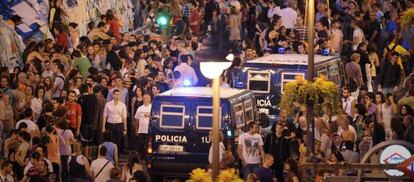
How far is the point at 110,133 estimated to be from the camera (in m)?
33.7

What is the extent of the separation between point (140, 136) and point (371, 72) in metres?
9.52

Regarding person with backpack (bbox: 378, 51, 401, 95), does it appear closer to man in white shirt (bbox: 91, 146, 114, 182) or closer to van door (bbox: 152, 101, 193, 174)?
van door (bbox: 152, 101, 193, 174)

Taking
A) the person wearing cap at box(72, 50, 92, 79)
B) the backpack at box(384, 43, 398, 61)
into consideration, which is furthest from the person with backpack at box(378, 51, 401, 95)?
the person wearing cap at box(72, 50, 92, 79)

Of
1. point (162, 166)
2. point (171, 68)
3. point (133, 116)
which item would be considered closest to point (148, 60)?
point (171, 68)

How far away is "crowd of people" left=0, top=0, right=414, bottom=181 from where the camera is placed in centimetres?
3219

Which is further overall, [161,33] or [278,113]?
[161,33]

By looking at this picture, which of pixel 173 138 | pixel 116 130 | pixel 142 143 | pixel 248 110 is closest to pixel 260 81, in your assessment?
pixel 248 110

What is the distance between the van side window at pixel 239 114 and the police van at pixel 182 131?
162 mm

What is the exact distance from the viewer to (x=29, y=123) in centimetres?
3353

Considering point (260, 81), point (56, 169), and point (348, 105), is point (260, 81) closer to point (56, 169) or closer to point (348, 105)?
point (348, 105)

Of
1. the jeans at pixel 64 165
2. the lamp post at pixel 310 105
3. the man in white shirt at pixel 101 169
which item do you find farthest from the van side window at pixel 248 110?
the man in white shirt at pixel 101 169

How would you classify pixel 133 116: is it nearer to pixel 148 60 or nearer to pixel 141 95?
pixel 141 95

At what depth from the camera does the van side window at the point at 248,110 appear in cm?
3527

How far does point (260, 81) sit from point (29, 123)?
6.93 m
